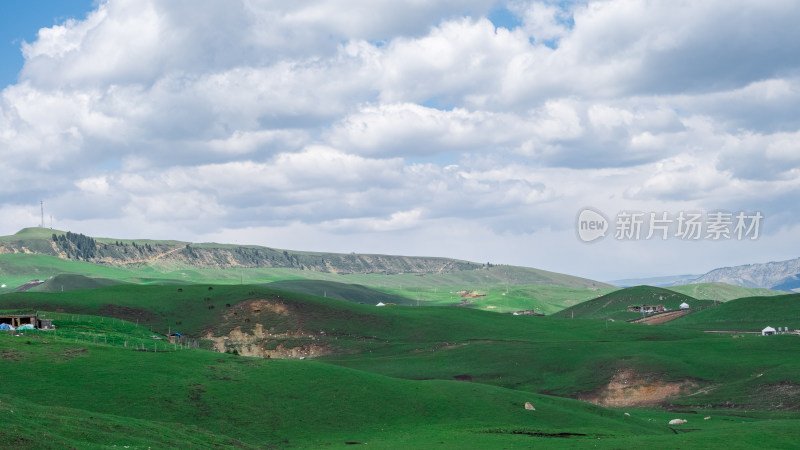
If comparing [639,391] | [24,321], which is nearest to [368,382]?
[639,391]

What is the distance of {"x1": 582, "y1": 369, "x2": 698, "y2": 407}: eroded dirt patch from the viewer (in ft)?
380

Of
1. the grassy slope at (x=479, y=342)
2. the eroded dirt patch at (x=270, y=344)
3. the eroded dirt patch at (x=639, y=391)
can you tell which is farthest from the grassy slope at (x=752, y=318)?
the eroded dirt patch at (x=270, y=344)

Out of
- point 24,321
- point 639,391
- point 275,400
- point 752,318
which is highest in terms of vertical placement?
point 24,321

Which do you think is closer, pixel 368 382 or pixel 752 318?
pixel 368 382

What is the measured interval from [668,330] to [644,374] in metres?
46.5

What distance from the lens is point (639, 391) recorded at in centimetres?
11838

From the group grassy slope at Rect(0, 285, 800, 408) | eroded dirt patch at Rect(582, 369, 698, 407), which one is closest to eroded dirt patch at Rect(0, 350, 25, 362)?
grassy slope at Rect(0, 285, 800, 408)

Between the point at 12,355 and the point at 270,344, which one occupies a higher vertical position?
the point at 12,355

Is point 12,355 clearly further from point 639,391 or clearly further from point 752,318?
point 752,318

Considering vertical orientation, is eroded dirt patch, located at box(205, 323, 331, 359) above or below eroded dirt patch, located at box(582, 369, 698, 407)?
above

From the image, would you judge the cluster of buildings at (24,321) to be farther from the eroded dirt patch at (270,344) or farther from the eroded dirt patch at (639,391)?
the eroded dirt patch at (639,391)

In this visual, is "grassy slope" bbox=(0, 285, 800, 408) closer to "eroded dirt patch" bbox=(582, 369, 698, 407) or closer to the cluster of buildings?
"eroded dirt patch" bbox=(582, 369, 698, 407)

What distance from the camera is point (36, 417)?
1841 inches

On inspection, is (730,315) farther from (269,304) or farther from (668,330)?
(269,304)
